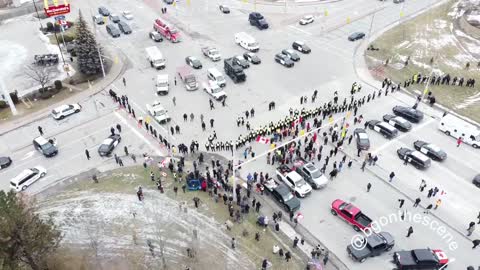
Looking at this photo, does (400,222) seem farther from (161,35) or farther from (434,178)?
→ (161,35)

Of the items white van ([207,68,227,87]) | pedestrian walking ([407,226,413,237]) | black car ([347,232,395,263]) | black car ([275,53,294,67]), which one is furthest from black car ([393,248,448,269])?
black car ([275,53,294,67])

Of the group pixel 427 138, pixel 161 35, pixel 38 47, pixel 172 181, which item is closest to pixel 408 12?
pixel 427 138

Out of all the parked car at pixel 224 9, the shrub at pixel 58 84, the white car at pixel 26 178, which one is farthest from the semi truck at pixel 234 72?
the white car at pixel 26 178

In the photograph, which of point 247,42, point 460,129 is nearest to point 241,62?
point 247,42

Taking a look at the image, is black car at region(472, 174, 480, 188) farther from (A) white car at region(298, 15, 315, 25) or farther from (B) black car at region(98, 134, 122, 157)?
(A) white car at region(298, 15, 315, 25)

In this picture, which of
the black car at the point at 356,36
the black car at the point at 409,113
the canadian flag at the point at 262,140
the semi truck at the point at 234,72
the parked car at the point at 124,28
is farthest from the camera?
the parked car at the point at 124,28

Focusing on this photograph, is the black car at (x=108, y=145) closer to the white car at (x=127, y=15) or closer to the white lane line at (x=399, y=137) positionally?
the white lane line at (x=399, y=137)

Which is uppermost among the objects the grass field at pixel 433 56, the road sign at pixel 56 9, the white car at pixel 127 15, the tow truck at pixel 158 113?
the road sign at pixel 56 9
